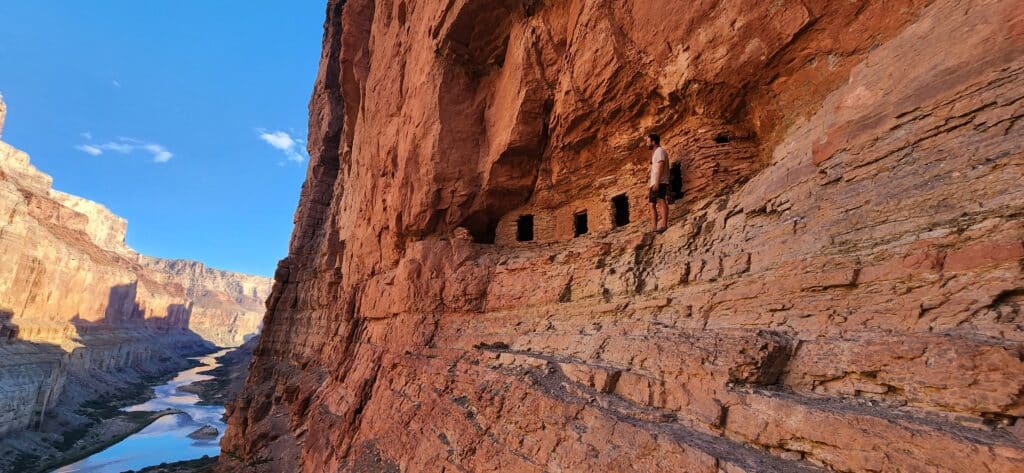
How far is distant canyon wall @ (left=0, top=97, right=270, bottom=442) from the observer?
3334 cm

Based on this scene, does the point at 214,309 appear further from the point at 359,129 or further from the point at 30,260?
the point at 359,129

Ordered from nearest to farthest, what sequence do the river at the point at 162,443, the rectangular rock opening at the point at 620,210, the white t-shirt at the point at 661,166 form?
the white t-shirt at the point at 661,166 → the rectangular rock opening at the point at 620,210 → the river at the point at 162,443

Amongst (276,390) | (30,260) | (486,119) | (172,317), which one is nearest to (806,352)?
(486,119)

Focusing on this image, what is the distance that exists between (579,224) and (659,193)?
9.85 ft

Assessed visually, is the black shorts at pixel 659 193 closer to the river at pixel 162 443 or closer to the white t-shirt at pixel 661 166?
the white t-shirt at pixel 661 166

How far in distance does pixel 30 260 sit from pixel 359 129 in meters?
43.5

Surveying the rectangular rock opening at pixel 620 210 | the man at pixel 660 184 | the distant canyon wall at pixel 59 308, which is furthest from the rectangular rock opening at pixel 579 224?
the distant canyon wall at pixel 59 308

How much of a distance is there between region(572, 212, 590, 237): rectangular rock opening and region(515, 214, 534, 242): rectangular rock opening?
4.93ft

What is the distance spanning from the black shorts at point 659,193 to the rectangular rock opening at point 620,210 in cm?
162

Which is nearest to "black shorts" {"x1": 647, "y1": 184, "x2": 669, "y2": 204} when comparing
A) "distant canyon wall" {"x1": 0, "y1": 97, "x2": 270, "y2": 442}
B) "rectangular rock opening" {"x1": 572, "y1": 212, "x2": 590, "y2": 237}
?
"rectangular rock opening" {"x1": 572, "y1": 212, "x2": 590, "y2": 237}

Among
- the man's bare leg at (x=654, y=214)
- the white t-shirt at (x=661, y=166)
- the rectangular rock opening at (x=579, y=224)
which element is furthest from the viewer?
the rectangular rock opening at (x=579, y=224)

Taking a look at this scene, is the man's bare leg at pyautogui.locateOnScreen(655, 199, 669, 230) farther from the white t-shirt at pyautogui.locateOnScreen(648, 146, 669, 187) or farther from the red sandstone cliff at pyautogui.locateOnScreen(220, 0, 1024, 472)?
the white t-shirt at pyautogui.locateOnScreen(648, 146, 669, 187)

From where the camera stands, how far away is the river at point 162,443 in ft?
99.5

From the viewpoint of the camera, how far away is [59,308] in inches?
1873
